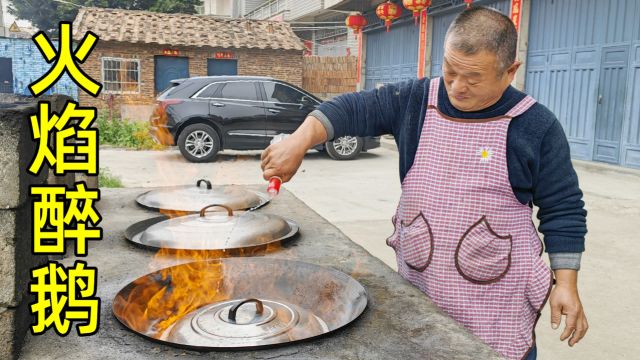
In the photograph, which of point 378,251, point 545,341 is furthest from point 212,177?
point 545,341

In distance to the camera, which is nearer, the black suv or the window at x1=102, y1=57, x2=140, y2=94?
the black suv

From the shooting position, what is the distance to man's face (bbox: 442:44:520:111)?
5.69 ft

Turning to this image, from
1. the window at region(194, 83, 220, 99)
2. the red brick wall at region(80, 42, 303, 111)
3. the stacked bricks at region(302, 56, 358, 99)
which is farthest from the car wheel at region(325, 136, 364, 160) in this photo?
the red brick wall at region(80, 42, 303, 111)

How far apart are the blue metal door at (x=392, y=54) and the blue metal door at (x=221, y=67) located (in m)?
4.61

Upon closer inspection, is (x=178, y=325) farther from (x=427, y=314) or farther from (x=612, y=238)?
(x=612, y=238)

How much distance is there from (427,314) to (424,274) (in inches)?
12.3

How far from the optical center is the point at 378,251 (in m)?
5.31

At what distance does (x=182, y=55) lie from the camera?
1905 cm

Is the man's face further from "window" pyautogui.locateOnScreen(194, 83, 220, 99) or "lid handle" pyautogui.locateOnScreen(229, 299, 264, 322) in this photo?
"window" pyautogui.locateOnScreen(194, 83, 220, 99)

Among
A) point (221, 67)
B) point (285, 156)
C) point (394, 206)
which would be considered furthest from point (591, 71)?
point (221, 67)

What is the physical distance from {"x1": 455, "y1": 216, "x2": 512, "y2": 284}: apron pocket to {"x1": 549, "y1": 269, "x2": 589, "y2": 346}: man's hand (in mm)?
170

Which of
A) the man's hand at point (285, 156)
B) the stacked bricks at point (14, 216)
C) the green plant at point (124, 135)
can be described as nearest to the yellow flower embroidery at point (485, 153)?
the man's hand at point (285, 156)

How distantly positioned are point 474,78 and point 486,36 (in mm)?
131

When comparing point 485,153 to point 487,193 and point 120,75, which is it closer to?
point 487,193
